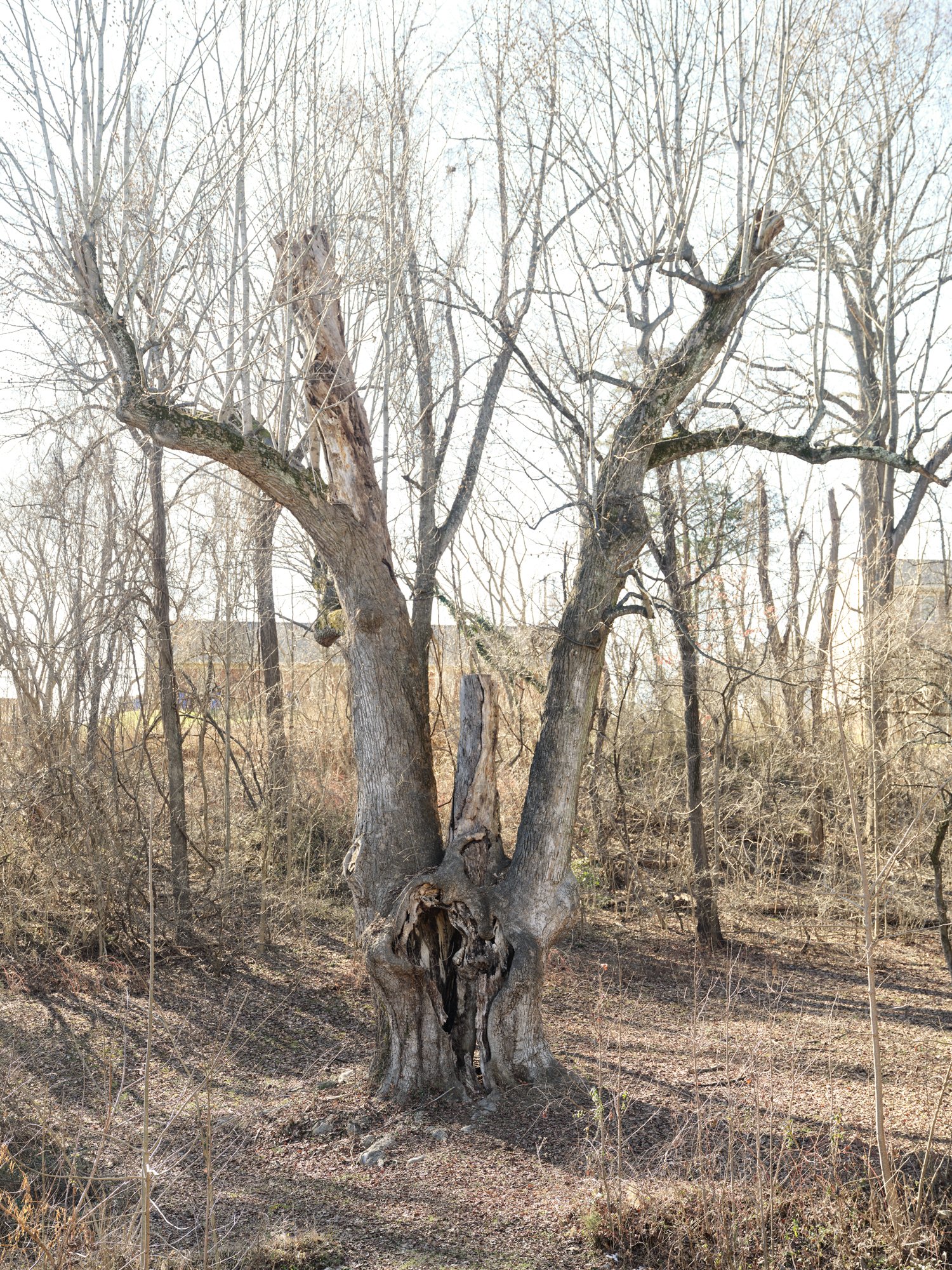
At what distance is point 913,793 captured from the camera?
361 inches

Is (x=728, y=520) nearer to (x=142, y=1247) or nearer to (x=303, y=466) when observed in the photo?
(x=303, y=466)

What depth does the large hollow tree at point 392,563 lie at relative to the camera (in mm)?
5051

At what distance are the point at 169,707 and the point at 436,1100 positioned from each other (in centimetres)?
428

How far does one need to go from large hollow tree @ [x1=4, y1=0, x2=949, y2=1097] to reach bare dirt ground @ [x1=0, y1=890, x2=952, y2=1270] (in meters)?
0.57

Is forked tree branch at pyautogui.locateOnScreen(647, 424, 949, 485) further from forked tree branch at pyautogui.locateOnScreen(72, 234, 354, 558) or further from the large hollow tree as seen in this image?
forked tree branch at pyautogui.locateOnScreen(72, 234, 354, 558)

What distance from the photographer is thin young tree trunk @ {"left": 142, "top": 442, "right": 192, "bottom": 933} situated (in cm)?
831

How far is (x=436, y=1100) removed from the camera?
5.31 m

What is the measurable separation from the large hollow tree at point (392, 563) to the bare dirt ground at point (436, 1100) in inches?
22.3

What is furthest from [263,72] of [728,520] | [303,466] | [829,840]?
[829,840]

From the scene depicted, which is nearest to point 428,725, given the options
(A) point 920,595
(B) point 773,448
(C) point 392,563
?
(C) point 392,563

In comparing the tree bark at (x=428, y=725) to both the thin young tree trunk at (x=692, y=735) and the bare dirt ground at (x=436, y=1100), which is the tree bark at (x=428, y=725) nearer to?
the bare dirt ground at (x=436, y=1100)

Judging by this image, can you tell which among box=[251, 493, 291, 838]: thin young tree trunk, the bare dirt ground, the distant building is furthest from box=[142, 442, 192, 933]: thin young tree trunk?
the distant building

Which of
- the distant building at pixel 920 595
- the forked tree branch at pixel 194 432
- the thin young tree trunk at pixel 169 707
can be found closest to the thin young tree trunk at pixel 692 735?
the distant building at pixel 920 595

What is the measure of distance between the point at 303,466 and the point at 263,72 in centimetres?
200
